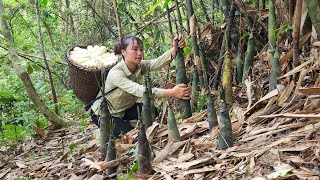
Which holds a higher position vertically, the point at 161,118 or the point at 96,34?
the point at 96,34

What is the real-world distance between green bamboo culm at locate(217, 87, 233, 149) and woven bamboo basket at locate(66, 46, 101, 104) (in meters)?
2.16

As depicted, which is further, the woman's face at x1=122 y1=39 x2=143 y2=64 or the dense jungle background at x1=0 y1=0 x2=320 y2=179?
the woman's face at x1=122 y1=39 x2=143 y2=64

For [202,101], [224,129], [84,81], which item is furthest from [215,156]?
[84,81]

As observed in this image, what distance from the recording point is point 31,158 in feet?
13.8

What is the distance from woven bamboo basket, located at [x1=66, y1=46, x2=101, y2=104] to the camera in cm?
418

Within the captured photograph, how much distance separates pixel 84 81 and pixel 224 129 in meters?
2.36

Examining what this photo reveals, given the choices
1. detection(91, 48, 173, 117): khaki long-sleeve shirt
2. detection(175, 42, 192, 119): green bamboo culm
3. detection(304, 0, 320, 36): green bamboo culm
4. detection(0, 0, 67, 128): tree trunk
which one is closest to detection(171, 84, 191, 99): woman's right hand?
detection(175, 42, 192, 119): green bamboo culm

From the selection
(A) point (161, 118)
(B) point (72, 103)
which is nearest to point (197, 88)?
(A) point (161, 118)

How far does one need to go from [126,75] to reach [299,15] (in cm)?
184

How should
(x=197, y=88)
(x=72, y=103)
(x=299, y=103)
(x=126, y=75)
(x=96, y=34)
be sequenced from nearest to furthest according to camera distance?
1. (x=299, y=103)
2. (x=197, y=88)
3. (x=126, y=75)
4. (x=72, y=103)
5. (x=96, y=34)

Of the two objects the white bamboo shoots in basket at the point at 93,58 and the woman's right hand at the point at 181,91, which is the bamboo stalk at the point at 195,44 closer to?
the woman's right hand at the point at 181,91

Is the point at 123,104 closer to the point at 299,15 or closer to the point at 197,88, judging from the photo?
the point at 197,88

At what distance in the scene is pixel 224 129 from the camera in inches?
87.7

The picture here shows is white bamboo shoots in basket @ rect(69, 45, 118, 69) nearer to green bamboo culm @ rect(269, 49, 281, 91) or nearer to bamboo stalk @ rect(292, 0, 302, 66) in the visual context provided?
green bamboo culm @ rect(269, 49, 281, 91)
